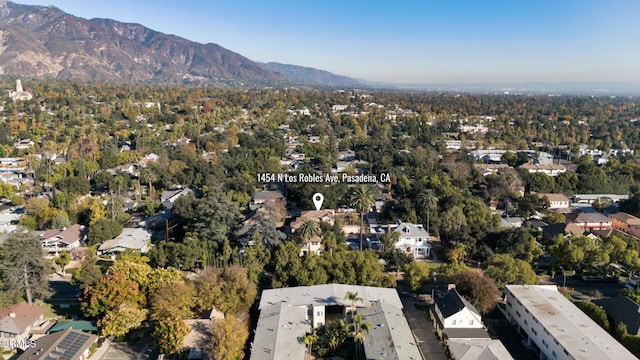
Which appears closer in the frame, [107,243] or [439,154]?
[107,243]

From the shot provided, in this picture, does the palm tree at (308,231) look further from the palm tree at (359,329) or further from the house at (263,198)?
the house at (263,198)

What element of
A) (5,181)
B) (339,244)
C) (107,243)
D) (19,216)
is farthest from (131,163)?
(339,244)

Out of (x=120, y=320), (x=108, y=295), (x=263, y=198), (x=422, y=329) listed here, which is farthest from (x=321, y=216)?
(x=120, y=320)

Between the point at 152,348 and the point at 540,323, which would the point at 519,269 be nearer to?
the point at 540,323

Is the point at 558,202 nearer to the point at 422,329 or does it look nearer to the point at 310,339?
the point at 422,329

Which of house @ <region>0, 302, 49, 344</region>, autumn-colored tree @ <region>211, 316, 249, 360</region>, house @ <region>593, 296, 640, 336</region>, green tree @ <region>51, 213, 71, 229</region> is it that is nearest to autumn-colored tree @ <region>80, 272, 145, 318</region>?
house @ <region>0, 302, 49, 344</region>

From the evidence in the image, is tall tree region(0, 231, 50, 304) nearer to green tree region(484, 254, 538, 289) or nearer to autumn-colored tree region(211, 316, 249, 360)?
autumn-colored tree region(211, 316, 249, 360)

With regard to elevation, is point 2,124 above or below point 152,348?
above

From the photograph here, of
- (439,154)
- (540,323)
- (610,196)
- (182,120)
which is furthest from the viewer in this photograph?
(182,120)
